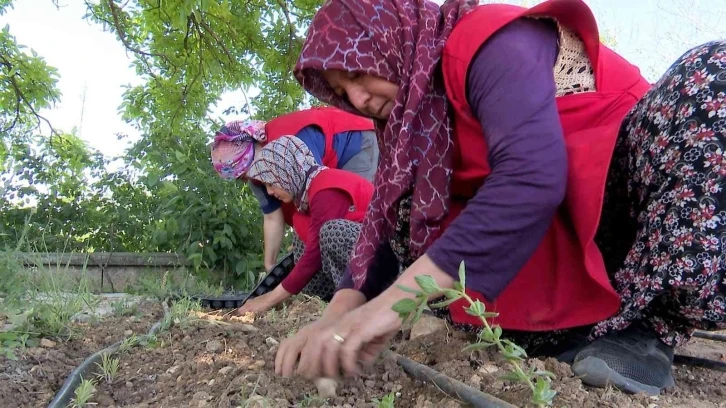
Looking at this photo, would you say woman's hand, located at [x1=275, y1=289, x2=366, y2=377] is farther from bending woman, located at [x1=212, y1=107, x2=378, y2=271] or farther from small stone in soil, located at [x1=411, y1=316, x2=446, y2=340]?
bending woman, located at [x1=212, y1=107, x2=378, y2=271]

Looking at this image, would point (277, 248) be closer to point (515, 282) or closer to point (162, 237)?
point (162, 237)

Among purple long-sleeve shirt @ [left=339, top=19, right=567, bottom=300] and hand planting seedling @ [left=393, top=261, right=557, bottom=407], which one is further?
purple long-sleeve shirt @ [left=339, top=19, right=567, bottom=300]

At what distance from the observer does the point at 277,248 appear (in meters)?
4.04

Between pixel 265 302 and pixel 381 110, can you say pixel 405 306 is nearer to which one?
pixel 381 110

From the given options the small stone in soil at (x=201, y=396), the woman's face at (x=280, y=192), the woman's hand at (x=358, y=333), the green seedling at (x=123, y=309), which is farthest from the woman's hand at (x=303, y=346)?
the woman's face at (x=280, y=192)

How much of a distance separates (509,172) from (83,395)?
3.60 ft

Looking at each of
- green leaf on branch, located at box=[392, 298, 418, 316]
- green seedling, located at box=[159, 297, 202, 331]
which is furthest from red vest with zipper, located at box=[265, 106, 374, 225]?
green leaf on branch, located at box=[392, 298, 418, 316]

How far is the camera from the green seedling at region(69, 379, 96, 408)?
1.44 m

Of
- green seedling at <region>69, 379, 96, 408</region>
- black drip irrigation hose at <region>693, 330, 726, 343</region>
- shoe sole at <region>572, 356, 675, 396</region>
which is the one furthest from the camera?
black drip irrigation hose at <region>693, 330, 726, 343</region>

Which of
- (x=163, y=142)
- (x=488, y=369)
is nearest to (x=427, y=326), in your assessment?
(x=488, y=369)

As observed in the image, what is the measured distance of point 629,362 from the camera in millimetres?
1377

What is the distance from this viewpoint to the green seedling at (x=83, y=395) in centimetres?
144

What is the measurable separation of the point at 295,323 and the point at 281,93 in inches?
137

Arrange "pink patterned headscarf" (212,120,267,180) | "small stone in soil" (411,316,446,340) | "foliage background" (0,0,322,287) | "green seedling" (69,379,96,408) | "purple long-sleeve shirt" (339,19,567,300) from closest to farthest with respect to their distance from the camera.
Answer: "purple long-sleeve shirt" (339,19,567,300), "green seedling" (69,379,96,408), "small stone in soil" (411,316,446,340), "pink patterned headscarf" (212,120,267,180), "foliage background" (0,0,322,287)
